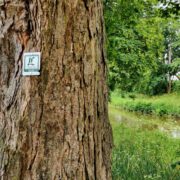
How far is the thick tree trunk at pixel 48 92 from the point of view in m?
1.90

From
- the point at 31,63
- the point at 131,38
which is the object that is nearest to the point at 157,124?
the point at 131,38

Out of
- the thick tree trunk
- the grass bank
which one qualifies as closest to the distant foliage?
the grass bank

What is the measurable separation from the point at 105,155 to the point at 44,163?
13.6 inches

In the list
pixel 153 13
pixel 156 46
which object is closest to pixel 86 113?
pixel 153 13

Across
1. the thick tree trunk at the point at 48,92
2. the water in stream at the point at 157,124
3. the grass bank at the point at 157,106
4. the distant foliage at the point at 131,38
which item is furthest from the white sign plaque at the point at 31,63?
the grass bank at the point at 157,106

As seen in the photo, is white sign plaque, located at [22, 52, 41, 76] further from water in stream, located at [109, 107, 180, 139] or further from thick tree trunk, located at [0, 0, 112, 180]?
water in stream, located at [109, 107, 180, 139]

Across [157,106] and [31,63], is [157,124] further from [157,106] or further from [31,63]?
[31,63]

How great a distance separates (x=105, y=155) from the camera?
2096 mm

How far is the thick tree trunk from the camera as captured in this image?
1901mm

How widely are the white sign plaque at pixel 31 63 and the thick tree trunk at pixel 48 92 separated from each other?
2cm

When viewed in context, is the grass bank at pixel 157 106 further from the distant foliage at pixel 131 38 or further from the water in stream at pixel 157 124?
the distant foliage at pixel 131 38

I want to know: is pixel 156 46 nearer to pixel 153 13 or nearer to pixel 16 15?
pixel 153 13

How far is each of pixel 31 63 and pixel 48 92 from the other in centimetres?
16

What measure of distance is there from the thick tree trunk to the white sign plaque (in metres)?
0.02
